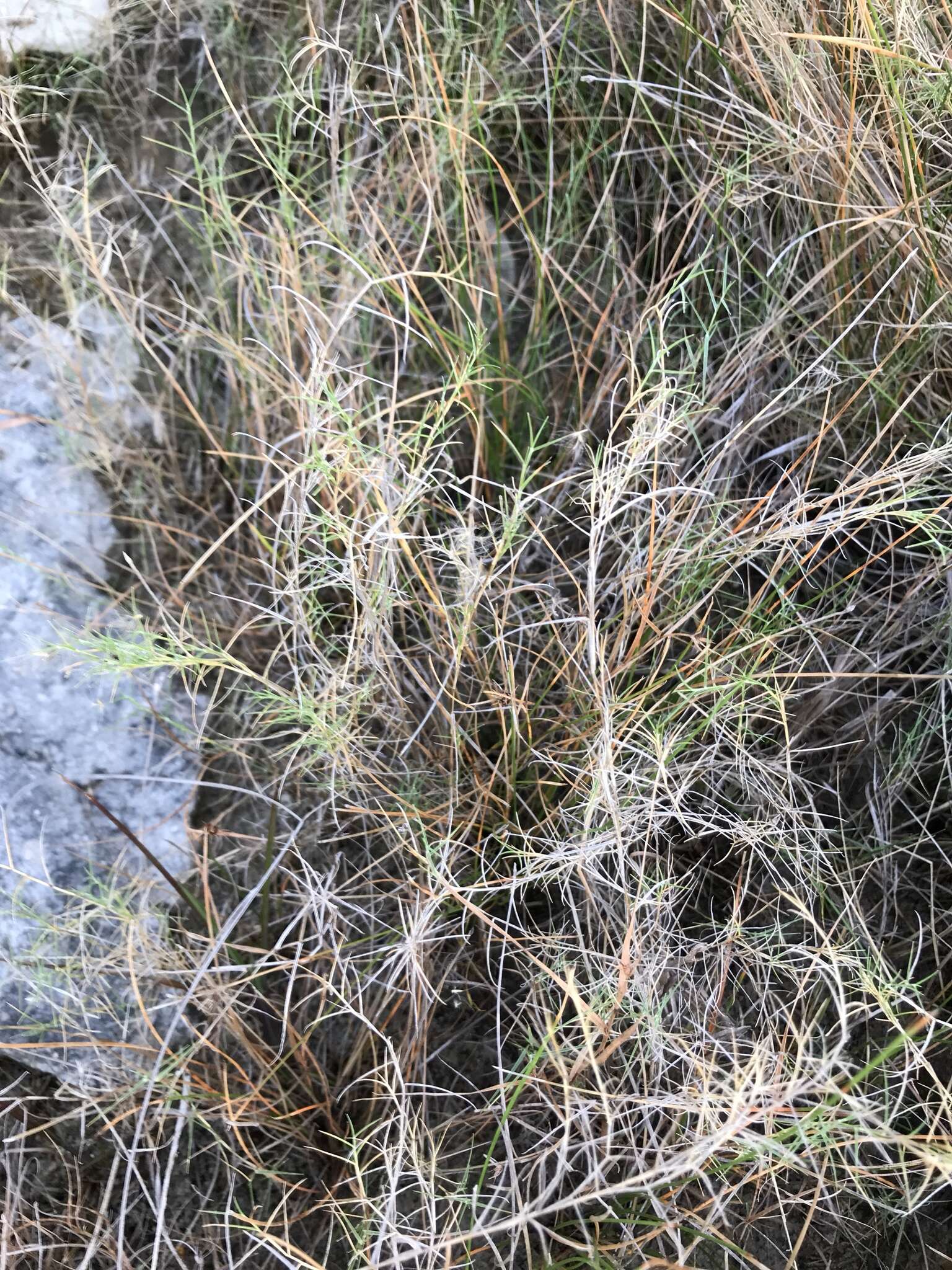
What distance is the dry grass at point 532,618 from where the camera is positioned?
888 mm

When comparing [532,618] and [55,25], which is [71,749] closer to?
[532,618]

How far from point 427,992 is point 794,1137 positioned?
0.34m

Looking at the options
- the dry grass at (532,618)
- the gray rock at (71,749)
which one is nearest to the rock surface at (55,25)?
the dry grass at (532,618)

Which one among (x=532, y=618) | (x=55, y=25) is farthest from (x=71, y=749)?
(x=55, y=25)

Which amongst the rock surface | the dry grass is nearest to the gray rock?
the dry grass

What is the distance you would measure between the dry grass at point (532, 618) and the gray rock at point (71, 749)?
0.14ft

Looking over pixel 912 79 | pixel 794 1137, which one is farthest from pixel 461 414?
pixel 794 1137

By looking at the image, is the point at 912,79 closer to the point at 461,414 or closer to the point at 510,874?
the point at 461,414

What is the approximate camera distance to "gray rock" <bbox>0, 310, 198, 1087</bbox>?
3.21ft

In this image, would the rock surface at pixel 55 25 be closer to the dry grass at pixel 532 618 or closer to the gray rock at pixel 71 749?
the dry grass at pixel 532 618

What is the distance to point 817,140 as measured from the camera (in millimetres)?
1042

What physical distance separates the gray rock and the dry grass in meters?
0.04

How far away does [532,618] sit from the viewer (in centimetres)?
107

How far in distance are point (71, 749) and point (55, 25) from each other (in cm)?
86
